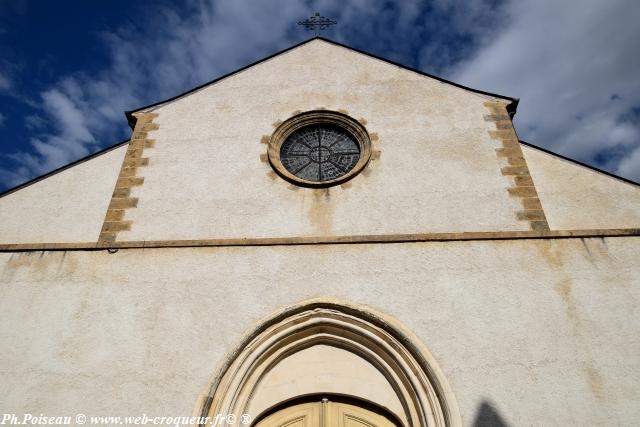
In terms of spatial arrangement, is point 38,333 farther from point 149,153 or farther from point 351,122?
point 351,122

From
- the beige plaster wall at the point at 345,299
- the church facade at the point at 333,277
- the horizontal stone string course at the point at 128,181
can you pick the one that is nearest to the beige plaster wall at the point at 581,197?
the church facade at the point at 333,277

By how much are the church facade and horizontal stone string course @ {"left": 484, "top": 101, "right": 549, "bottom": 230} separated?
25mm

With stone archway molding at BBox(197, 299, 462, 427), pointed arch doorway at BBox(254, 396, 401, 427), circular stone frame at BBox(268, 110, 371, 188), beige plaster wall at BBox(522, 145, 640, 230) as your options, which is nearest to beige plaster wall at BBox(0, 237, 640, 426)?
stone archway molding at BBox(197, 299, 462, 427)

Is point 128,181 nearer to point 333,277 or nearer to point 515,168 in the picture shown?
point 333,277

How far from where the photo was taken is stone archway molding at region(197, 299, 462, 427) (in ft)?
13.5

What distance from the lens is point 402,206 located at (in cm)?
525

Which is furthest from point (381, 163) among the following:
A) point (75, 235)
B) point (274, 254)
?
point (75, 235)

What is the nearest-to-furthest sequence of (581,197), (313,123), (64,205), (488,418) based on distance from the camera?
(488,418) < (581,197) < (64,205) < (313,123)

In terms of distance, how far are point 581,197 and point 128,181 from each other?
564cm

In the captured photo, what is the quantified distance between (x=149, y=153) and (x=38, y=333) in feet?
8.50

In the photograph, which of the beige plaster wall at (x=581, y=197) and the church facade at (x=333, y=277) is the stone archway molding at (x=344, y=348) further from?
the beige plaster wall at (x=581, y=197)

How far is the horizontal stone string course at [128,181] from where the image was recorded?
17.5 feet

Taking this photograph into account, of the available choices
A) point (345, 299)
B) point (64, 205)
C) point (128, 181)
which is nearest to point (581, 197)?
point (345, 299)

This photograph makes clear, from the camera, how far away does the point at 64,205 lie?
566cm
